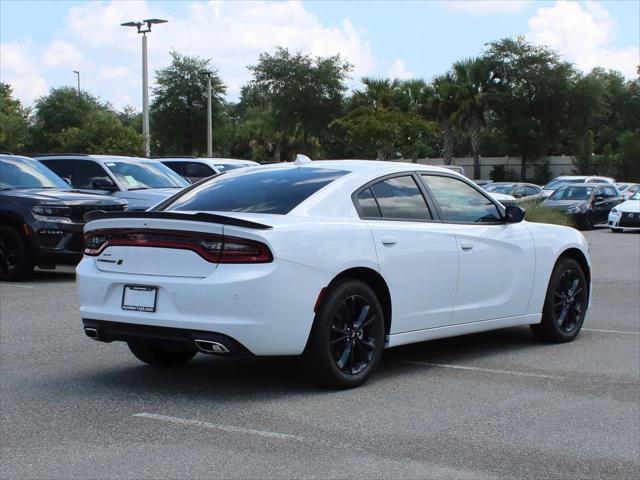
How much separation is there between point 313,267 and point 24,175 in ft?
29.4

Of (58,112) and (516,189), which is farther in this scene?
(58,112)

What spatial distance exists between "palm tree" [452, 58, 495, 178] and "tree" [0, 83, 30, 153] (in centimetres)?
2358

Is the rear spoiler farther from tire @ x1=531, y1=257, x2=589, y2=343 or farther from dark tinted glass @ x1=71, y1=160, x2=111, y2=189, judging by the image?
dark tinted glass @ x1=71, y1=160, x2=111, y2=189

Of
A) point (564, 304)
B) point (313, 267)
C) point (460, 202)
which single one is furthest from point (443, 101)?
point (313, 267)

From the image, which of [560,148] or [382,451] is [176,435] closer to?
[382,451]

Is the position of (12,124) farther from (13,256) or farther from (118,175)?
(13,256)

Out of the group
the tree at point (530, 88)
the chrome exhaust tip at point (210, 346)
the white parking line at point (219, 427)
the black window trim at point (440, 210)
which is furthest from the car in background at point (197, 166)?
the tree at point (530, 88)

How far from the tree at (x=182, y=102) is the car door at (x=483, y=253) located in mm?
47273

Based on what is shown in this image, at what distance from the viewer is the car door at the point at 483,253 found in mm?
7918

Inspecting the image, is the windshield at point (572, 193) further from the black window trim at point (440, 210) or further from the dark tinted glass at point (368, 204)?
the dark tinted glass at point (368, 204)

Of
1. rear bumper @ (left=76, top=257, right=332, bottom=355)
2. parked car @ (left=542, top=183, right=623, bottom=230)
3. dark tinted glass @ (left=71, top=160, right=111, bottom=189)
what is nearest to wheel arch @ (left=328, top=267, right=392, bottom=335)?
rear bumper @ (left=76, top=257, right=332, bottom=355)

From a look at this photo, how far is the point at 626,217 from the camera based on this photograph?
96.3ft

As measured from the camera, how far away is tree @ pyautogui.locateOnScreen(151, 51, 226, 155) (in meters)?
54.6

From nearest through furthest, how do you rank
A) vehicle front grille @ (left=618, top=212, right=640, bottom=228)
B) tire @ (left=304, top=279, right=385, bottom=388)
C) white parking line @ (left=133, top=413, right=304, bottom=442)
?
white parking line @ (left=133, top=413, right=304, bottom=442)
tire @ (left=304, top=279, right=385, bottom=388)
vehicle front grille @ (left=618, top=212, right=640, bottom=228)
